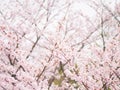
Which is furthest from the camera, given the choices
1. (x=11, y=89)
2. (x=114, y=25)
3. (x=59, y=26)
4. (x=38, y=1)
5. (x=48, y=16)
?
(x=114, y=25)

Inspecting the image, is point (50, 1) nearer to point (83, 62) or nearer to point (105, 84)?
point (83, 62)

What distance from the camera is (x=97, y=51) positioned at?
239 inches

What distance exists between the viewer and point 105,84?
18.4 ft

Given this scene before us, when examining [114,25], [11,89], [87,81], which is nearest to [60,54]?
[87,81]

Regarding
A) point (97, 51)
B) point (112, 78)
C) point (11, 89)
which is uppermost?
point (97, 51)

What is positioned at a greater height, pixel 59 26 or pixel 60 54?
pixel 59 26

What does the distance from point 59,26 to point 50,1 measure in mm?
1917

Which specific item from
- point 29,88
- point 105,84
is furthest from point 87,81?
point 29,88

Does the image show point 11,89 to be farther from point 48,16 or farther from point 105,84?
point 48,16

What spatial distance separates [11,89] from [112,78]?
7.31 feet

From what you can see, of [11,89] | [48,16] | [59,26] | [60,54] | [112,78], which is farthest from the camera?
[48,16]

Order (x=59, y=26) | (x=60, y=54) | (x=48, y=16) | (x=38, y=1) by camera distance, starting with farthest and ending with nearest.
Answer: (x=38, y=1), (x=48, y=16), (x=59, y=26), (x=60, y=54)

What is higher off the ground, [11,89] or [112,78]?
[112,78]

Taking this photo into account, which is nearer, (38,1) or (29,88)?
(29,88)
